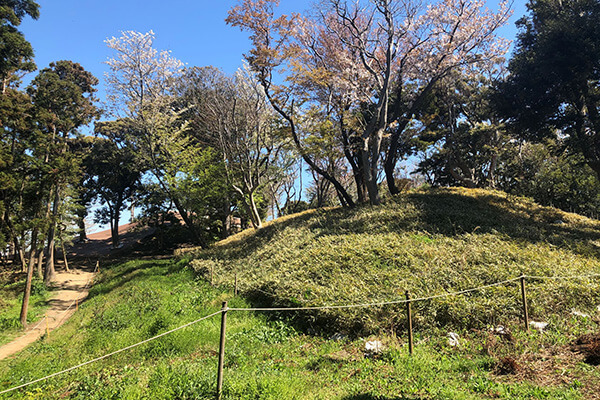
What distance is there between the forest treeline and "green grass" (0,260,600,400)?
8662 mm

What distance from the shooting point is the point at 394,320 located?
18.5 ft

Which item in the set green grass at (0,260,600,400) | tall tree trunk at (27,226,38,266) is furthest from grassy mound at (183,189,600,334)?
tall tree trunk at (27,226,38,266)

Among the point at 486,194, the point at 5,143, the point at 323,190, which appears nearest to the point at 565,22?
the point at 486,194

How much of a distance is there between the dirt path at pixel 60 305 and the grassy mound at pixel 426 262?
598cm

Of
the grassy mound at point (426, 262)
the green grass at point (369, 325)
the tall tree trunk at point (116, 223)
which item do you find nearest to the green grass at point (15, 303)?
the green grass at point (369, 325)

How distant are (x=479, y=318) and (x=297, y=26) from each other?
14.1 meters

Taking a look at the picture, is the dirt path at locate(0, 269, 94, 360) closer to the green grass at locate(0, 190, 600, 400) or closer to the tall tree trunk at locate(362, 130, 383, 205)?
the green grass at locate(0, 190, 600, 400)

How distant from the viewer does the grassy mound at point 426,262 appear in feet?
18.6

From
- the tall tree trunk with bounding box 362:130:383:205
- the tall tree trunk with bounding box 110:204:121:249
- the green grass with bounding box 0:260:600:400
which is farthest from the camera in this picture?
the tall tree trunk with bounding box 110:204:121:249

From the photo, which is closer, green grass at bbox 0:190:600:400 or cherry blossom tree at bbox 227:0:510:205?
green grass at bbox 0:190:600:400

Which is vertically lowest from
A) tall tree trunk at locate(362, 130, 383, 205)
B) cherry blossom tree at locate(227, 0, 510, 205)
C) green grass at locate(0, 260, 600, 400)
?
green grass at locate(0, 260, 600, 400)

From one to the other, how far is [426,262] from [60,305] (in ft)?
58.1

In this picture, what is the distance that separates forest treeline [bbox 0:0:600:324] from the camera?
513 inches

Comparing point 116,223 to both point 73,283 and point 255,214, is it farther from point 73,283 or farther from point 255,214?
point 255,214
